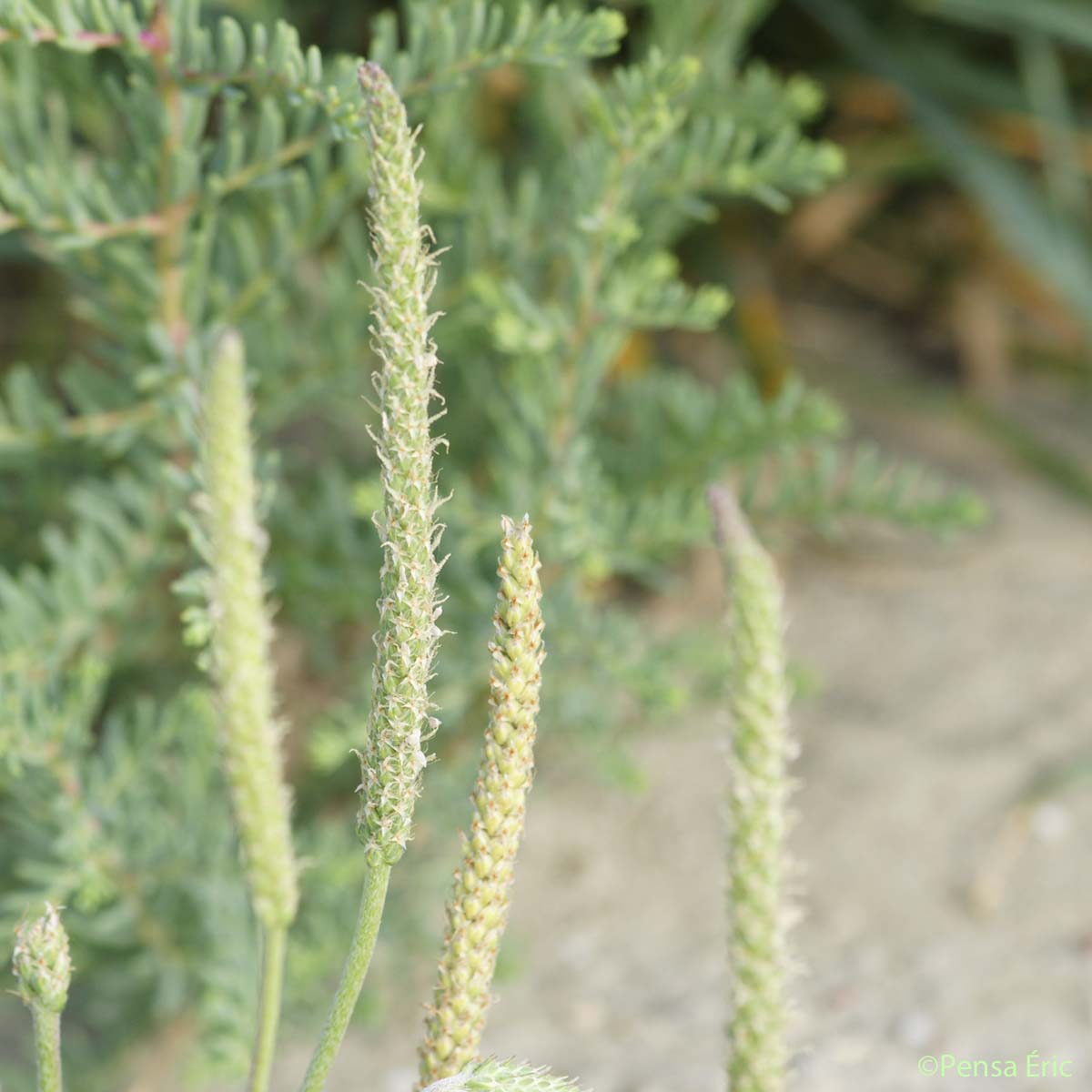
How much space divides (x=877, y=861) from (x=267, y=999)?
0.84 meters

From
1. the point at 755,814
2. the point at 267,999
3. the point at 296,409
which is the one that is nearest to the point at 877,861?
the point at 296,409

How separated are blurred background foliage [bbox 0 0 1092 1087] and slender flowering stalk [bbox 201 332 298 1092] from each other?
0.66 feet

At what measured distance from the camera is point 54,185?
2.53ft

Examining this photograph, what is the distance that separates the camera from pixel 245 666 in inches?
17.3

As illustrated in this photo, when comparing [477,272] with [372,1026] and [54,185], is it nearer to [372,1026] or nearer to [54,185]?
[54,185]

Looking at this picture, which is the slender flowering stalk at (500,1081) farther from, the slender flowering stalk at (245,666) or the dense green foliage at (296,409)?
the dense green foliage at (296,409)

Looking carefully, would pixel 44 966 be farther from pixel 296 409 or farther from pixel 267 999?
pixel 296 409

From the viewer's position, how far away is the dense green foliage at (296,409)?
778 mm

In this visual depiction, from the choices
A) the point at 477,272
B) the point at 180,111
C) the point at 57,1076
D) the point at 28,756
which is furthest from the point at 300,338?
the point at 57,1076

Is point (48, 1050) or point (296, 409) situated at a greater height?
point (48, 1050)

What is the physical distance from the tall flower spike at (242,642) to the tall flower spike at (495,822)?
62 millimetres

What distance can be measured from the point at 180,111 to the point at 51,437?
264mm

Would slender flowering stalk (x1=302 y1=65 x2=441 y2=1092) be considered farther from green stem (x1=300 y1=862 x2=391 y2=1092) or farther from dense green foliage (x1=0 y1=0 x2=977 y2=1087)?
dense green foliage (x1=0 y1=0 x2=977 y2=1087)

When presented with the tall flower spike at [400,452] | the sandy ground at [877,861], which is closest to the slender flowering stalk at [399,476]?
the tall flower spike at [400,452]
